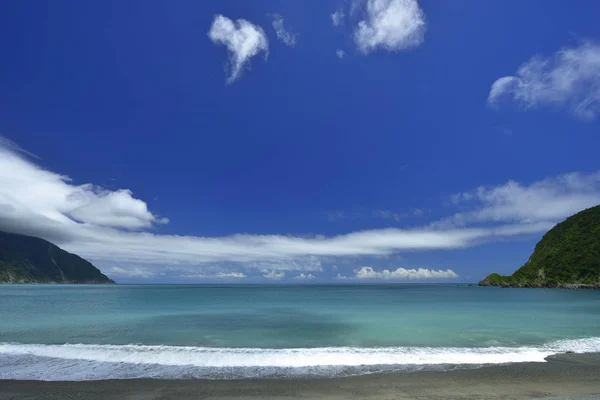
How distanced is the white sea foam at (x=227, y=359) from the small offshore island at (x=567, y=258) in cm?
12268

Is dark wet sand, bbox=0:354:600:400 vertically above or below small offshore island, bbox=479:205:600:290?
below

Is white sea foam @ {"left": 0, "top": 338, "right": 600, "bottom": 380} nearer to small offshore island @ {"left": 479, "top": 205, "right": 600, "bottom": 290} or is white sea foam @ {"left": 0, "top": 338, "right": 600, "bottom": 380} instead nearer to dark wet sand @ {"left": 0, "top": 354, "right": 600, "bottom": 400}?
dark wet sand @ {"left": 0, "top": 354, "right": 600, "bottom": 400}

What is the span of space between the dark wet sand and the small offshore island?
12989cm

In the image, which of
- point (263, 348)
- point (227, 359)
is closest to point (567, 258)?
point (263, 348)

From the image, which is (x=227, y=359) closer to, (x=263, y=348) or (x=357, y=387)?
(x=263, y=348)

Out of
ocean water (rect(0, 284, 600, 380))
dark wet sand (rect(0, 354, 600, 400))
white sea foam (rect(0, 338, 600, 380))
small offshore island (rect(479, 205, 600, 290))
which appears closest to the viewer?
dark wet sand (rect(0, 354, 600, 400))

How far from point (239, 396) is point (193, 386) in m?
2.04

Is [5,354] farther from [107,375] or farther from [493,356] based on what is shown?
[493,356]

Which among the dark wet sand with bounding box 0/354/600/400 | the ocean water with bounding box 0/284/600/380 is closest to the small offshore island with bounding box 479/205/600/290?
the ocean water with bounding box 0/284/600/380

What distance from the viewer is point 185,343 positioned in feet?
62.5

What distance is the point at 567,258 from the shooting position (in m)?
118

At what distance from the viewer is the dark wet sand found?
33.1ft

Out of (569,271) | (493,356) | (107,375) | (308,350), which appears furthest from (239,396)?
(569,271)

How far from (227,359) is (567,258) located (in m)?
147
